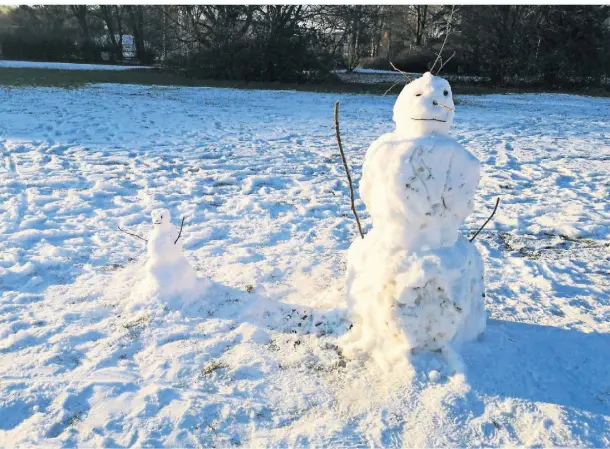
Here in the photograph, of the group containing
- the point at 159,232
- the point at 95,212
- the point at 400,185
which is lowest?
the point at 95,212

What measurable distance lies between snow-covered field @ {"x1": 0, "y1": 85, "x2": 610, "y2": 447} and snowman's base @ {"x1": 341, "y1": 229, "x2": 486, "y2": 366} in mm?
132

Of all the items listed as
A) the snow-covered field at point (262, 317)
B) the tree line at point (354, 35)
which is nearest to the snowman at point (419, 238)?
the snow-covered field at point (262, 317)

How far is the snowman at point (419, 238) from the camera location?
2699 mm

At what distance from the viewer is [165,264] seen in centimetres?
372

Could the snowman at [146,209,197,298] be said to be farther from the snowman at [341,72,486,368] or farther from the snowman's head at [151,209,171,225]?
the snowman at [341,72,486,368]

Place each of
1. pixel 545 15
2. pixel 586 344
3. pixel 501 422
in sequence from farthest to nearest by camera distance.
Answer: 1. pixel 545 15
2. pixel 586 344
3. pixel 501 422

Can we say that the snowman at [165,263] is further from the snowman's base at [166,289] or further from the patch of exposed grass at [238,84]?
the patch of exposed grass at [238,84]

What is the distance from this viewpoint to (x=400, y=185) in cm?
272

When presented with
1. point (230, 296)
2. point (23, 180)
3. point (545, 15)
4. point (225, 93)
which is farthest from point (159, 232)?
point (545, 15)

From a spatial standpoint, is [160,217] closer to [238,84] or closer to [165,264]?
[165,264]

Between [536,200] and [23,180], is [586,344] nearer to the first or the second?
[536,200]

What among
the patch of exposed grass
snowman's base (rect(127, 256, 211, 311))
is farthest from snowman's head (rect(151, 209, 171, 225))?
the patch of exposed grass

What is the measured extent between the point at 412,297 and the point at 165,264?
1.94m

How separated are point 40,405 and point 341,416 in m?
1.75
